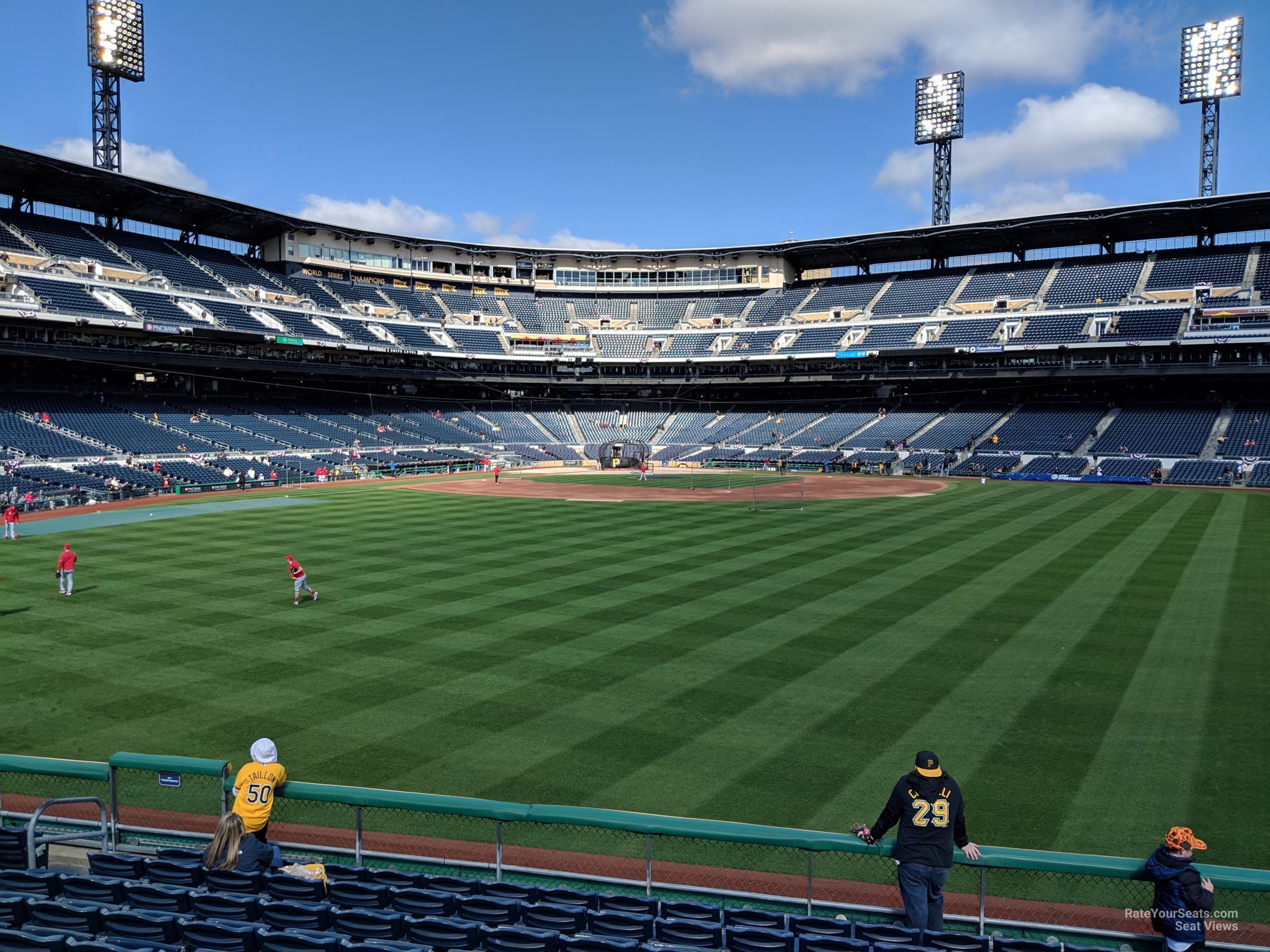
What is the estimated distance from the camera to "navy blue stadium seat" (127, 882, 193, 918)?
6508 mm

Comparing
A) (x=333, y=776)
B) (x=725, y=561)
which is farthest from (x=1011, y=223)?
(x=333, y=776)

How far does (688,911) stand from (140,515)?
1653 inches

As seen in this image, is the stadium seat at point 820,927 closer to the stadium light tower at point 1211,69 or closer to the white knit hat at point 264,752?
the white knit hat at point 264,752

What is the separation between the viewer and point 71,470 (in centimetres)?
4875

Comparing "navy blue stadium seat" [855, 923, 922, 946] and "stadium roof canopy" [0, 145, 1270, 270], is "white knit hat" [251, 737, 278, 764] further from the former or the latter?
"stadium roof canopy" [0, 145, 1270, 270]

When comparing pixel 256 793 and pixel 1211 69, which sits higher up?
pixel 1211 69

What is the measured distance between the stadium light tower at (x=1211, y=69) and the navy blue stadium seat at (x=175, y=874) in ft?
276

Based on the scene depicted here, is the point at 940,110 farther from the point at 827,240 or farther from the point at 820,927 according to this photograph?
the point at 820,927

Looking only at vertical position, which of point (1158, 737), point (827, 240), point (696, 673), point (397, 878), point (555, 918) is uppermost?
point (827, 240)

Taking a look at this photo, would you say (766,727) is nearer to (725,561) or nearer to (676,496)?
(725,561)

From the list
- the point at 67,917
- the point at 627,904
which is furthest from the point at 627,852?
the point at 67,917

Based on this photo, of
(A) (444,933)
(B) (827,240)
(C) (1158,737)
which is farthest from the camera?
(B) (827,240)

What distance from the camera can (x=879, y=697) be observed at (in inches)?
567

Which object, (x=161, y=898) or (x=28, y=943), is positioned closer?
(x=28, y=943)
